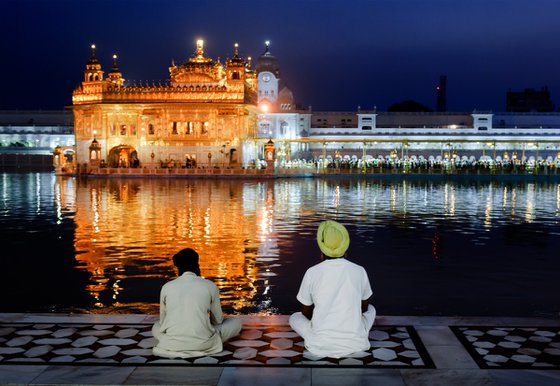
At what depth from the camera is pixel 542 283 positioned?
34.6 ft

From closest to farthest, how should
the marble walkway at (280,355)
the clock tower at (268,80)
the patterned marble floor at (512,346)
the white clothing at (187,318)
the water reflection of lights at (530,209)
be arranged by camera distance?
1. the marble walkway at (280,355)
2. the patterned marble floor at (512,346)
3. the white clothing at (187,318)
4. the water reflection of lights at (530,209)
5. the clock tower at (268,80)

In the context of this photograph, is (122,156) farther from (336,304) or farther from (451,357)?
(451,357)

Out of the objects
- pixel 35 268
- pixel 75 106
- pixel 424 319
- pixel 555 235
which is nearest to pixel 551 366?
pixel 424 319

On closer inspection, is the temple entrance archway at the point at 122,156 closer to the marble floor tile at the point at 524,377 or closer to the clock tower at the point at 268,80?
the clock tower at the point at 268,80

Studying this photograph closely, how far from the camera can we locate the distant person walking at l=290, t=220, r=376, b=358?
606 cm

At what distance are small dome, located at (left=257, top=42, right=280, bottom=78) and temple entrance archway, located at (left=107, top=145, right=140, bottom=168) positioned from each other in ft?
99.6

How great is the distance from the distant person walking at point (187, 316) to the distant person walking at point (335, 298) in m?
0.87

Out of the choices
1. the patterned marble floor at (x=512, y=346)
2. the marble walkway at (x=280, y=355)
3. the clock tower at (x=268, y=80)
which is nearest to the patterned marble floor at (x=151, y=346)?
the marble walkway at (x=280, y=355)

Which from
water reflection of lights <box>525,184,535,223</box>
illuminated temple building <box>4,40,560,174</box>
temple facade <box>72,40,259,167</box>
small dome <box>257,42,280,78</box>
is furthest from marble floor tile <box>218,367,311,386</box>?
small dome <box>257,42,280,78</box>

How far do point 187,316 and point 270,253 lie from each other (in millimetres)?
7193

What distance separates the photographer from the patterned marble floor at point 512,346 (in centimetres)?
605

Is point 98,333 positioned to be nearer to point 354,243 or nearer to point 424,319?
point 424,319

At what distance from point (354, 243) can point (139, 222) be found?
21.0 feet

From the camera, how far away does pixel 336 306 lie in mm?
6090
